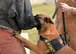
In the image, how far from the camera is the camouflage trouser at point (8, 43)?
14.3 ft

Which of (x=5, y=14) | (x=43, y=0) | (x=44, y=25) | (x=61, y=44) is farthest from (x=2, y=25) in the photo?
(x=43, y=0)

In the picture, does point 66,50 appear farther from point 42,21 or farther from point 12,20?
point 12,20

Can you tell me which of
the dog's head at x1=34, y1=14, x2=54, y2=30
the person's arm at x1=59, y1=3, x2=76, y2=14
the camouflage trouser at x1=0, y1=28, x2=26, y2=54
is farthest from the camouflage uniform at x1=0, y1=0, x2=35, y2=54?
the person's arm at x1=59, y1=3, x2=76, y2=14

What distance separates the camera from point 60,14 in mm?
5074

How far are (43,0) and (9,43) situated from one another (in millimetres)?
12452

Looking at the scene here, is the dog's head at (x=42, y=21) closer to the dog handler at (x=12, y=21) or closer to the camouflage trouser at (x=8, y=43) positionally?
A: the dog handler at (x=12, y=21)

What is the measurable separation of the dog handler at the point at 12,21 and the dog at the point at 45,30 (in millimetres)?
172

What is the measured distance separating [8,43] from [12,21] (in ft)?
1.18

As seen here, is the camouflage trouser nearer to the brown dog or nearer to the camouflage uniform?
the camouflage uniform

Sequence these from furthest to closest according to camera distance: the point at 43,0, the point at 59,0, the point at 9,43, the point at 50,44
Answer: the point at 43,0 < the point at 59,0 < the point at 50,44 < the point at 9,43

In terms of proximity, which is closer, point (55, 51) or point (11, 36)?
point (11, 36)

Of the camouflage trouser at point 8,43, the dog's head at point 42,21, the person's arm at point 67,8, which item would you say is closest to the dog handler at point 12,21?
the camouflage trouser at point 8,43

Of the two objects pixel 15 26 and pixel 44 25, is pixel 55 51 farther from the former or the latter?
pixel 15 26

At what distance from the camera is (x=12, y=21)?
15.0 feet
